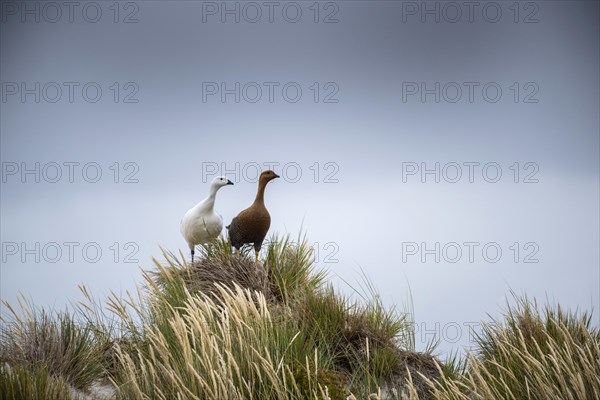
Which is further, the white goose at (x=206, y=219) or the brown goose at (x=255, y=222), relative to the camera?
the white goose at (x=206, y=219)

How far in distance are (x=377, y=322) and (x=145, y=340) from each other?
333 cm

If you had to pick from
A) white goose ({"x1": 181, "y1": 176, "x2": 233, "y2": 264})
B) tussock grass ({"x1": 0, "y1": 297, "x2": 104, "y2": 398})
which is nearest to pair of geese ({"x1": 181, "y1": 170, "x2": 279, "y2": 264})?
white goose ({"x1": 181, "y1": 176, "x2": 233, "y2": 264})

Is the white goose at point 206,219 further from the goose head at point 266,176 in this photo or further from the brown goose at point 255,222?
the goose head at point 266,176

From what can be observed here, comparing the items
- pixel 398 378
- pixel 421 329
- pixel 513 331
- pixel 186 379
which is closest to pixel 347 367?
pixel 398 378

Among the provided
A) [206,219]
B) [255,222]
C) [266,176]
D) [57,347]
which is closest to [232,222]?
[206,219]

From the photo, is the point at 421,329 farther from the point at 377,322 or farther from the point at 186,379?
the point at 186,379

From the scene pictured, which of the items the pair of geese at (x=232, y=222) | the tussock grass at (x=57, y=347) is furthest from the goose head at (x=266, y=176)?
the tussock grass at (x=57, y=347)

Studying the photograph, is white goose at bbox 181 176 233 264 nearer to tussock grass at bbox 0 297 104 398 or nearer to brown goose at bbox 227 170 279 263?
brown goose at bbox 227 170 279 263

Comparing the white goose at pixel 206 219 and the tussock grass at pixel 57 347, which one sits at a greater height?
the white goose at pixel 206 219

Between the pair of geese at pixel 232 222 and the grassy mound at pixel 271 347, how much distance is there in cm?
31

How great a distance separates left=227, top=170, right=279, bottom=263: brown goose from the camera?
1106 centimetres

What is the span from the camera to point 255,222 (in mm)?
11039

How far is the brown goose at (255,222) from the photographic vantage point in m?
11.1

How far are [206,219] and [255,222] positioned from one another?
0.97 metres
